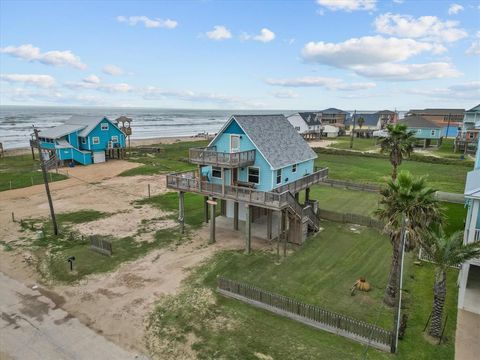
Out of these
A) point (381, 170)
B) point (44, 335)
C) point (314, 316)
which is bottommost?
point (44, 335)

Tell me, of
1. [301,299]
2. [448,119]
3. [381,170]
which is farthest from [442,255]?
[448,119]

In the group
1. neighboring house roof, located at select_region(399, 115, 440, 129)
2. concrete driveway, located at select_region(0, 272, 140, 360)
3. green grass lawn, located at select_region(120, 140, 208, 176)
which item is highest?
neighboring house roof, located at select_region(399, 115, 440, 129)

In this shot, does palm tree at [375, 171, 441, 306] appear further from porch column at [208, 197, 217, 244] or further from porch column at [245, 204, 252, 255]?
porch column at [208, 197, 217, 244]

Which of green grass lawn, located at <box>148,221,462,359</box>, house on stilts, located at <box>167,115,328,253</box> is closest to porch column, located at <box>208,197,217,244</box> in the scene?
house on stilts, located at <box>167,115,328,253</box>

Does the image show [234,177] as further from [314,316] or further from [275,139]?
[314,316]

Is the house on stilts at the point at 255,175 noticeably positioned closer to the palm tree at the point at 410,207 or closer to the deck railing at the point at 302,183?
the deck railing at the point at 302,183

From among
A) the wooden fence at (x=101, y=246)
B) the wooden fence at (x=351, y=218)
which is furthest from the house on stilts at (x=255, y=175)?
the wooden fence at (x=101, y=246)

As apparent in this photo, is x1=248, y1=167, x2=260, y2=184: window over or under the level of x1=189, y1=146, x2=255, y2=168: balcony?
under

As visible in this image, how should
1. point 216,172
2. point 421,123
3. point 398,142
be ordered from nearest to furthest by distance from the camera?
point 216,172 < point 398,142 < point 421,123
